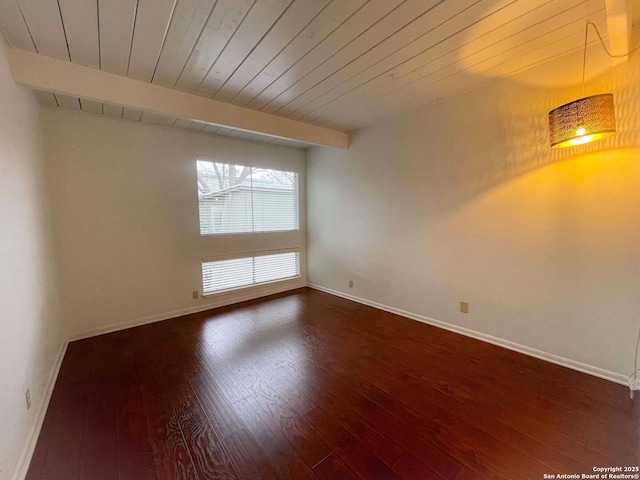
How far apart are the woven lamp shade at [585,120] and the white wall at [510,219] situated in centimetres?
37

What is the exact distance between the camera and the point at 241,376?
Answer: 2.21 metres

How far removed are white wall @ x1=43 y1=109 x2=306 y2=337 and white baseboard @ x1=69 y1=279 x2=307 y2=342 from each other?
0.07 ft

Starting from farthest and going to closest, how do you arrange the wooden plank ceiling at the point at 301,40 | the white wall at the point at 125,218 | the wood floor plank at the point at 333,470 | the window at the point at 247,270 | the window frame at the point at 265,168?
1. the window at the point at 247,270
2. the window frame at the point at 265,168
3. the white wall at the point at 125,218
4. the wooden plank ceiling at the point at 301,40
5. the wood floor plank at the point at 333,470

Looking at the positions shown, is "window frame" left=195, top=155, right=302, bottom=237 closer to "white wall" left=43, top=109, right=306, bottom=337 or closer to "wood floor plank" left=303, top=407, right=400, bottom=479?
"white wall" left=43, top=109, right=306, bottom=337

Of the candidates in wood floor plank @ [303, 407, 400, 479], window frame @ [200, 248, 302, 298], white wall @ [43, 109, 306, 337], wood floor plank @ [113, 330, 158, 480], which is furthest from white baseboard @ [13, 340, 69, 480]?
window frame @ [200, 248, 302, 298]

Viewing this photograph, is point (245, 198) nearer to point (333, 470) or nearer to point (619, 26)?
point (333, 470)

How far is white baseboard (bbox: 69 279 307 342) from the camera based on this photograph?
304 centimetres

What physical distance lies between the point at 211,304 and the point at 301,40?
3465mm

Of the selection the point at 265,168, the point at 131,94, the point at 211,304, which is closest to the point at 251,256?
the point at 211,304

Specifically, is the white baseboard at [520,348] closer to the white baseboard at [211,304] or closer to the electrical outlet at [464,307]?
the electrical outlet at [464,307]

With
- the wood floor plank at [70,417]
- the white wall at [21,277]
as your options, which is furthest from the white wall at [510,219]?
the white wall at [21,277]

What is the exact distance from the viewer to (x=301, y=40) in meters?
1.82

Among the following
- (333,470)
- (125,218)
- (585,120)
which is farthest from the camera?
(125,218)

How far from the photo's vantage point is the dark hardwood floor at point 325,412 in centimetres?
141
